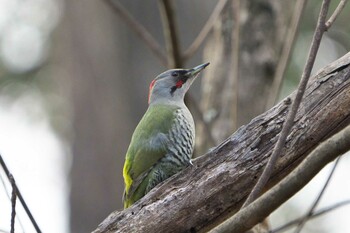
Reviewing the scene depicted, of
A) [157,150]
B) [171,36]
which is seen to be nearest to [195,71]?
[171,36]

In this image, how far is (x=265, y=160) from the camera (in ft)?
12.3

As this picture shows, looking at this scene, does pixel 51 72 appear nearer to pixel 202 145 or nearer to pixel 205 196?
pixel 202 145

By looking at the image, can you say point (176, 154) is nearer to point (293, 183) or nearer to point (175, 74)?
point (175, 74)

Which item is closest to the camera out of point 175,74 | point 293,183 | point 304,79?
point 293,183

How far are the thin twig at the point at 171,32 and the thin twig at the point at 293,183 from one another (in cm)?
265

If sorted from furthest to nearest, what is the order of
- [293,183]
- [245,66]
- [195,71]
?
[245,66] < [195,71] < [293,183]

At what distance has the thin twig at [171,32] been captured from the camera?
526 centimetres

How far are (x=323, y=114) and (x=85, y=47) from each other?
599 centimetres

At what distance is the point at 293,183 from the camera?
9.09 feet

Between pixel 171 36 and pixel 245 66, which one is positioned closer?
pixel 171 36

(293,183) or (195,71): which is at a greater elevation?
(195,71)

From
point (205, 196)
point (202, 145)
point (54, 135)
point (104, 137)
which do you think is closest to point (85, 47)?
point (104, 137)

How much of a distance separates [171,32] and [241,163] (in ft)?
5.94

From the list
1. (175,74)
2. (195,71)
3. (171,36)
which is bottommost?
(195,71)
